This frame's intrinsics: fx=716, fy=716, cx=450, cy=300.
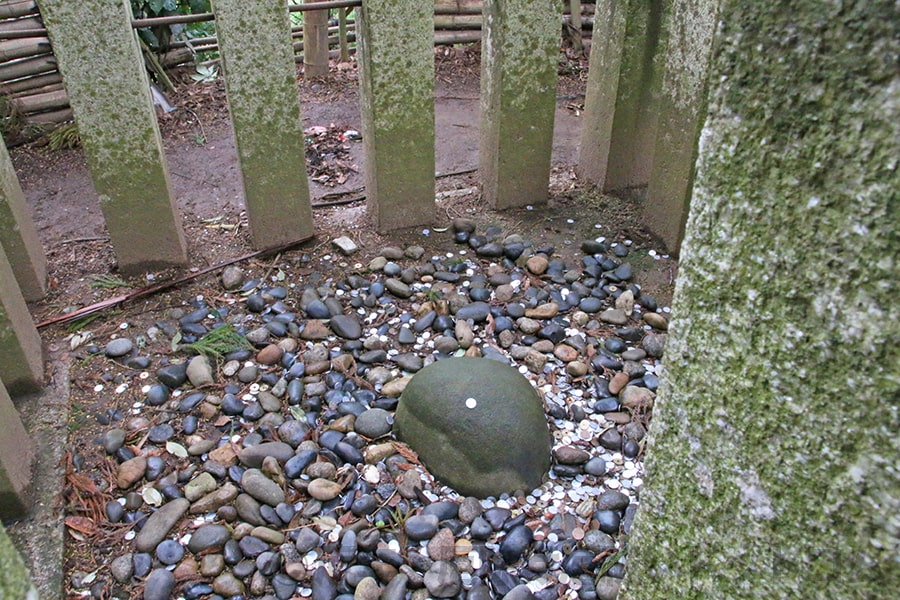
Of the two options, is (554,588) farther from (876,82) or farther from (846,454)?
(876,82)

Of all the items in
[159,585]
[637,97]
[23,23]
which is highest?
[23,23]

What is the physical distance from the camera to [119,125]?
2504mm

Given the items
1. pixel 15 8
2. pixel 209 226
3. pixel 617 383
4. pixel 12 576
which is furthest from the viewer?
pixel 15 8

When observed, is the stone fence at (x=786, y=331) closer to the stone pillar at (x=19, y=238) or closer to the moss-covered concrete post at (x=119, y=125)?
the moss-covered concrete post at (x=119, y=125)

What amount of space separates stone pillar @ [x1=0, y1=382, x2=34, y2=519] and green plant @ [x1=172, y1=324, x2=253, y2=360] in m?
0.61

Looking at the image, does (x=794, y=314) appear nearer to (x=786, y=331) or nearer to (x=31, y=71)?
(x=786, y=331)

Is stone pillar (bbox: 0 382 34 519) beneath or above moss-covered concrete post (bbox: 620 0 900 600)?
beneath

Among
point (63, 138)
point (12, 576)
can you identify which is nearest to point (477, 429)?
point (12, 576)

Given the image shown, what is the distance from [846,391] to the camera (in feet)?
2.34

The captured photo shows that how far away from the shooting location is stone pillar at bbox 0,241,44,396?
2145 millimetres

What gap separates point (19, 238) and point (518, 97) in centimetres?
197

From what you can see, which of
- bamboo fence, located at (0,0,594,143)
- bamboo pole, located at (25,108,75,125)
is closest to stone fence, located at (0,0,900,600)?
bamboo fence, located at (0,0,594,143)

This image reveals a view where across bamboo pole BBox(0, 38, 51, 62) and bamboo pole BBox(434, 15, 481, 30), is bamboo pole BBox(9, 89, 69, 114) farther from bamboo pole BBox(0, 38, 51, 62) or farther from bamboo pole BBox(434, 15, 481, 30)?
bamboo pole BBox(434, 15, 481, 30)

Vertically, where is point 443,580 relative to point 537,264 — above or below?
below
